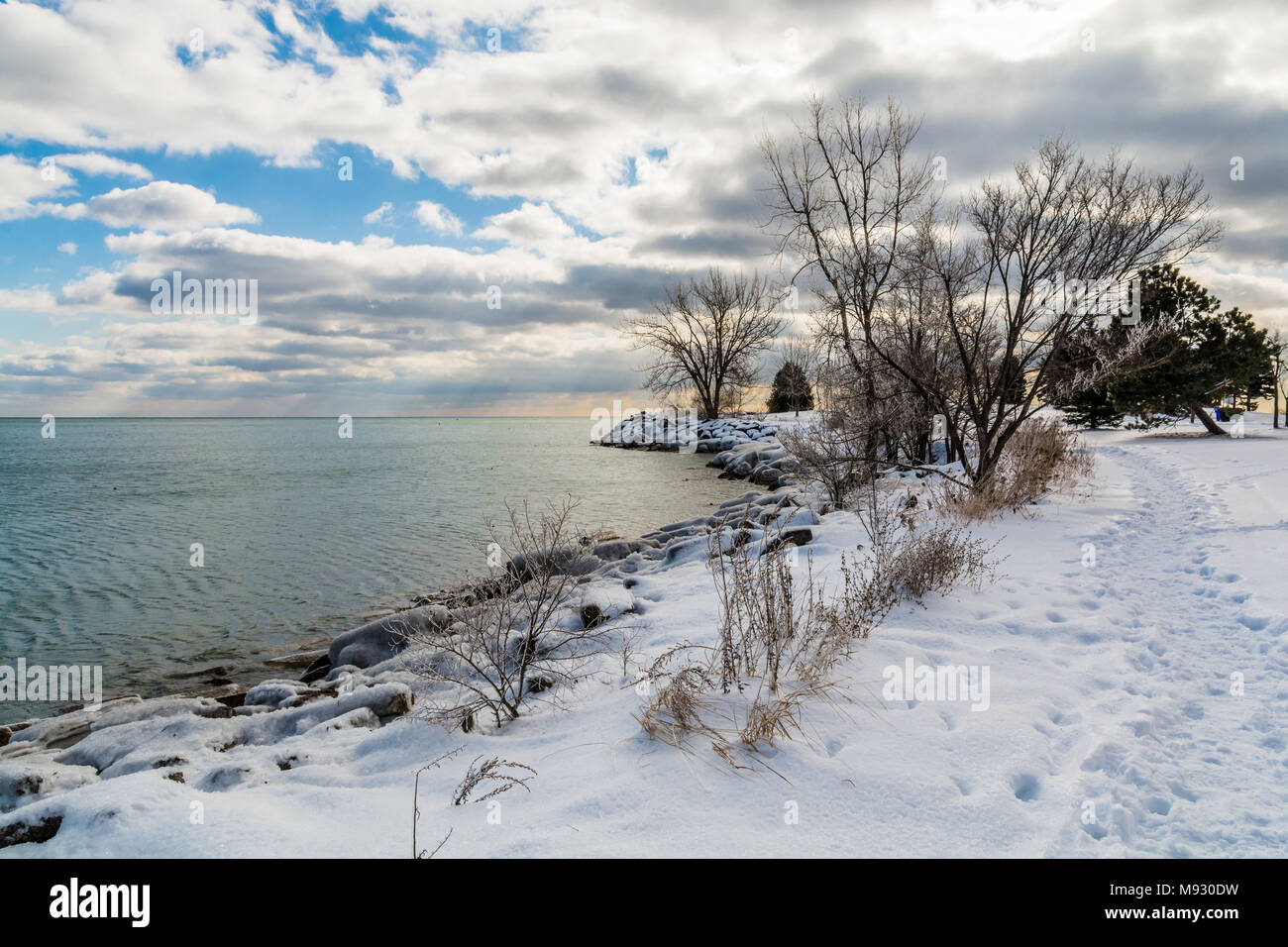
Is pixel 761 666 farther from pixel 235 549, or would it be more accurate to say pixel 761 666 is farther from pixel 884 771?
pixel 235 549

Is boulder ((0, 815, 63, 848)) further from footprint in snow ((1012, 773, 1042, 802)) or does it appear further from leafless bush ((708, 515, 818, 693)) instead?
footprint in snow ((1012, 773, 1042, 802))

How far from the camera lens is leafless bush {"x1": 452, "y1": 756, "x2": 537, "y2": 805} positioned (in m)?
3.25

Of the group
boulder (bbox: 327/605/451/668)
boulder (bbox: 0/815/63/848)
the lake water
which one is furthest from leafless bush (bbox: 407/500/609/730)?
the lake water

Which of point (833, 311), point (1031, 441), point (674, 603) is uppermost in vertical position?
point (833, 311)

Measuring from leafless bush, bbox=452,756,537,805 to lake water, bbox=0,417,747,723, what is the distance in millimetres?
5598

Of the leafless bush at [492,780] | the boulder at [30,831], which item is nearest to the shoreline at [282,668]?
the boulder at [30,831]

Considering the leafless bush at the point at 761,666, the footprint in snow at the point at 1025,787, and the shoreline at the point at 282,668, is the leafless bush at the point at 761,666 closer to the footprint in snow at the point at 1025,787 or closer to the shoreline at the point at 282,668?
the footprint in snow at the point at 1025,787

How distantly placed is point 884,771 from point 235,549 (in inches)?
580

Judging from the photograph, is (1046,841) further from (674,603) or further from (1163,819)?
(674,603)

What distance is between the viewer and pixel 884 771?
3.21m
